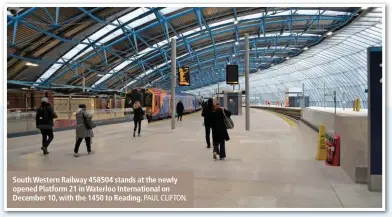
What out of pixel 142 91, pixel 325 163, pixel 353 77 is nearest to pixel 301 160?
pixel 325 163

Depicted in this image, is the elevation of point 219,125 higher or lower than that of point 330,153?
higher

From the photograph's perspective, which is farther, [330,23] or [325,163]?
[330,23]

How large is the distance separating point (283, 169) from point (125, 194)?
4.22 m

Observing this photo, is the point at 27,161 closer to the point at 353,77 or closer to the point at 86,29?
the point at 86,29

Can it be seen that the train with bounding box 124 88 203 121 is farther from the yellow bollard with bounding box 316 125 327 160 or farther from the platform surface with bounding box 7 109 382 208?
the yellow bollard with bounding box 316 125 327 160

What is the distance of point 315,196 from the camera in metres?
5.29

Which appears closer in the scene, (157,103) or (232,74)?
(232,74)

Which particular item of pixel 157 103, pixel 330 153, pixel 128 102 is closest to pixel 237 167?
pixel 330 153

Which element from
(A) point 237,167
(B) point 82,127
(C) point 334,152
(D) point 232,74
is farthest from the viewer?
(D) point 232,74

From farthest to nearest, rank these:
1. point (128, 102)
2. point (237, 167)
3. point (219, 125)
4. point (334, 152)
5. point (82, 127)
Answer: point (128, 102), point (82, 127), point (219, 125), point (334, 152), point (237, 167)

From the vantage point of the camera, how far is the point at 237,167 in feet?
25.3

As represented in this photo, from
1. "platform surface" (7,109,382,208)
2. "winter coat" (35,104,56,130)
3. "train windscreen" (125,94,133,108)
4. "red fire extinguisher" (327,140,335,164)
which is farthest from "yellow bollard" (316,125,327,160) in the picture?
"train windscreen" (125,94,133,108)

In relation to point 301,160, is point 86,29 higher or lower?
higher

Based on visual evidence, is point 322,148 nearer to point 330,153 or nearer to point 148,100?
point 330,153
